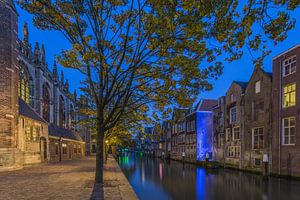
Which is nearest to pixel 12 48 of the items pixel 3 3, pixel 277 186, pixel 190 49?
pixel 3 3

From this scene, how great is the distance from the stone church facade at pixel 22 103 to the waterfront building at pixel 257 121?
876 inches

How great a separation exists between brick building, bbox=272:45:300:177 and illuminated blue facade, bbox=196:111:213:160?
2071cm

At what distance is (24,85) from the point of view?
96.5 feet

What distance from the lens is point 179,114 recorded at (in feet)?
35.1

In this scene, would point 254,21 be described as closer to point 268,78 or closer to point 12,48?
point 12,48

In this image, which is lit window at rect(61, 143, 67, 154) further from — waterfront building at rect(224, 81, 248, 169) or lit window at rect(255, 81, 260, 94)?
lit window at rect(255, 81, 260, 94)

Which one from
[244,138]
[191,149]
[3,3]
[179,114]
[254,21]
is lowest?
[191,149]

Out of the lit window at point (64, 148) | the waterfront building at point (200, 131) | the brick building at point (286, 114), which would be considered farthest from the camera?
the waterfront building at point (200, 131)

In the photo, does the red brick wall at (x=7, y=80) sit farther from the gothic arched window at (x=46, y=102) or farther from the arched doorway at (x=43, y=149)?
the gothic arched window at (x=46, y=102)

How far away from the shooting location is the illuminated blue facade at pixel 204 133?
46094 millimetres

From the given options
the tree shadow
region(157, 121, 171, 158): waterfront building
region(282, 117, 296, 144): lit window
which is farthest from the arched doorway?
region(157, 121, 171, 158): waterfront building

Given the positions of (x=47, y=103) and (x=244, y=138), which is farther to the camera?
(x=47, y=103)

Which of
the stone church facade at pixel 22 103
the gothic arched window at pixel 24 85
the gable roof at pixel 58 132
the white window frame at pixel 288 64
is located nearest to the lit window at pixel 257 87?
the white window frame at pixel 288 64

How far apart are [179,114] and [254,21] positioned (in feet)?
19.0
